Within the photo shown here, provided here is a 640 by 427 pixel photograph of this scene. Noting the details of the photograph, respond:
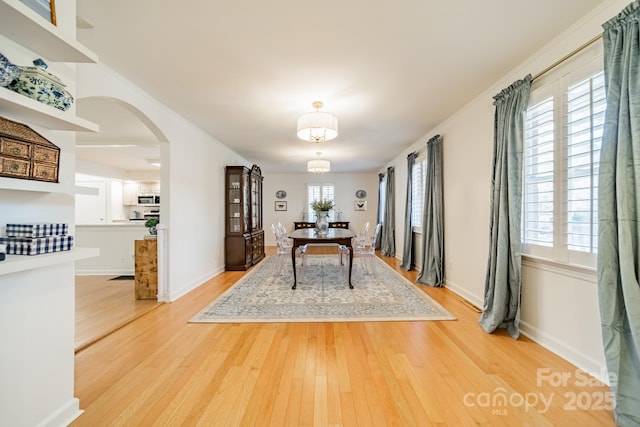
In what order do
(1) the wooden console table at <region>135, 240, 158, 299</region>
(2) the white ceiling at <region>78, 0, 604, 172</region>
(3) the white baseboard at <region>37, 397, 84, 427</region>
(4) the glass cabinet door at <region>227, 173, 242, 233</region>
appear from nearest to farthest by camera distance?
(3) the white baseboard at <region>37, 397, 84, 427</region>, (2) the white ceiling at <region>78, 0, 604, 172</region>, (1) the wooden console table at <region>135, 240, 158, 299</region>, (4) the glass cabinet door at <region>227, 173, 242, 233</region>

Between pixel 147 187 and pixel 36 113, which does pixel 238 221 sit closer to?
pixel 147 187

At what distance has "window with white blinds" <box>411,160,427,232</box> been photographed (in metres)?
5.06

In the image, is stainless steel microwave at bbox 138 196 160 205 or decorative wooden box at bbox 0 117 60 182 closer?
decorative wooden box at bbox 0 117 60 182

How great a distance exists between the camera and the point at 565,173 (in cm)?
211

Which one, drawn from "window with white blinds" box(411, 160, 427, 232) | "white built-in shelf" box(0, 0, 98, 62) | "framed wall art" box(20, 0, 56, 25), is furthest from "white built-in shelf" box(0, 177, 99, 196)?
"window with white blinds" box(411, 160, 427, 232)

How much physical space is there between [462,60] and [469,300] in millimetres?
2735

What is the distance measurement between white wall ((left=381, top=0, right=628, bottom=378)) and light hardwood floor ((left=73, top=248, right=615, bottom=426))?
0.20 meters

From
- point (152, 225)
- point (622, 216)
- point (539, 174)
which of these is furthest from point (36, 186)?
point (539, 174)

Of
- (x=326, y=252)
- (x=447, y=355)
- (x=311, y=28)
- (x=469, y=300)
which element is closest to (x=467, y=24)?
(x=311, y=28)

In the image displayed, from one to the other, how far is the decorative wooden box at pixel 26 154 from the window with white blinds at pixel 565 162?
10.9 ft

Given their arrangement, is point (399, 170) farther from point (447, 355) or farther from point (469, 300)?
point (447, 355)

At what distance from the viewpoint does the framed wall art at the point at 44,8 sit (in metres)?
1.20

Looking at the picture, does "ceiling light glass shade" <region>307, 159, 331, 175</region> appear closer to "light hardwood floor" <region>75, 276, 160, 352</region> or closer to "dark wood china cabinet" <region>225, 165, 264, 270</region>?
"dark wood china cabinet" <region>225, 165, 264, 270</region>

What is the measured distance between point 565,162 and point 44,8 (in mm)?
3362
